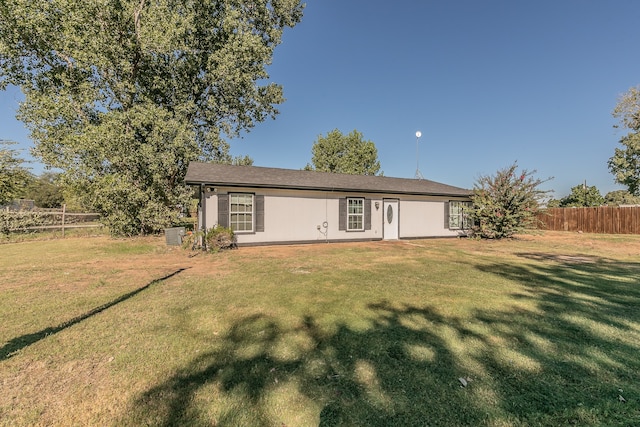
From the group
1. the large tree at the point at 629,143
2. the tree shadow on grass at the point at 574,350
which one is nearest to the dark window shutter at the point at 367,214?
the tree shadow on grass at the point at 574,350

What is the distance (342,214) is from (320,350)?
33.9ft

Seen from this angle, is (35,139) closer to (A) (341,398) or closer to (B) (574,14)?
(A) (341,398)

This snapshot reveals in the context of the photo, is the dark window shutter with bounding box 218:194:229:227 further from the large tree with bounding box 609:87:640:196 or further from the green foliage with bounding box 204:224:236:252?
the large tree with bounding box 609:87:640:196

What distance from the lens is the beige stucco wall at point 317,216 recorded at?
11.6 meters

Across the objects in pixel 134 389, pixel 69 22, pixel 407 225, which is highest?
pixel 69 22

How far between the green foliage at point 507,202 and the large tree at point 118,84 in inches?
579

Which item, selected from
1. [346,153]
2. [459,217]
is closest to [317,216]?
[459,217]

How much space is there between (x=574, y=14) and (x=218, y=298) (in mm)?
18770

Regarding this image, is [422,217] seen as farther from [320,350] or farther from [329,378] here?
[329,378]

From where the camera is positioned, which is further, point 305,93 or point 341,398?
point 305,93

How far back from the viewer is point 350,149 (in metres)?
34.8

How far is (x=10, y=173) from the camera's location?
1420 centimetres

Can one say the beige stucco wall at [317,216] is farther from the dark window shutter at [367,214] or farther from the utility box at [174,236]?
the utility box at [174,236]

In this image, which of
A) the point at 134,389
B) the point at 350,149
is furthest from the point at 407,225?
the point at 350,149
